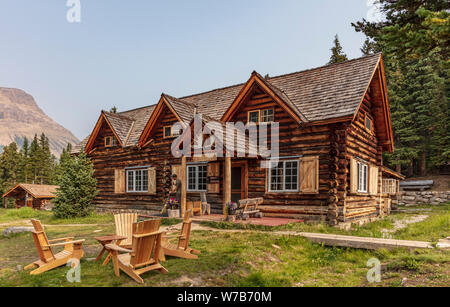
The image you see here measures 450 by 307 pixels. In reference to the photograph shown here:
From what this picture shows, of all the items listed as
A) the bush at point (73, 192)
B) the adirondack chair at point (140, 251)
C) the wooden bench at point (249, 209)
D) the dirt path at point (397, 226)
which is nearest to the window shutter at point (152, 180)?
the bush at point (73, 192)

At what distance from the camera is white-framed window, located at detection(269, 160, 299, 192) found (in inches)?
558

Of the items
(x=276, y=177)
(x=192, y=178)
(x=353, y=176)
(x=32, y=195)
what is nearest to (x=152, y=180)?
(x=192, y=178)

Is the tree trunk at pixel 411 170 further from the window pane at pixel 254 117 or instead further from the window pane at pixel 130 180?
the window pane at pixel 130 180

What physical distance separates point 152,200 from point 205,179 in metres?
4.48

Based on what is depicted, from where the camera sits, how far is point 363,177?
15.8 metres

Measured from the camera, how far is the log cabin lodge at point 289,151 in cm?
1329

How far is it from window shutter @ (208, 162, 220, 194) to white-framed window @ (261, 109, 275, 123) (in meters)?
3.35

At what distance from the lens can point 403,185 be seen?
92.8 ft

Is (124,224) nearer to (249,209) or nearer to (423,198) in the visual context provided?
(249,209)

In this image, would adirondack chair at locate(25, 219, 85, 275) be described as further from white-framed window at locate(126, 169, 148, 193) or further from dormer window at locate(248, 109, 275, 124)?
white-framed window at locate(126, 169, 148, 193)

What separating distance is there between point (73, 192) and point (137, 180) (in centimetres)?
387

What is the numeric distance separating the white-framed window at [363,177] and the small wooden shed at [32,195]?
102 feet
